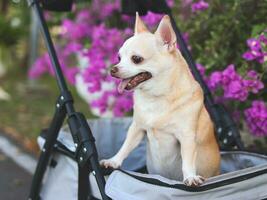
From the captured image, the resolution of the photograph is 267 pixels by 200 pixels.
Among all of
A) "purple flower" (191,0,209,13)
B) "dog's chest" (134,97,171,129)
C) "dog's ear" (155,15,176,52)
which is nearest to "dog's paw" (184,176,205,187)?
"dog's chest" (134,97,171,129)

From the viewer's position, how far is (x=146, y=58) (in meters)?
2.08

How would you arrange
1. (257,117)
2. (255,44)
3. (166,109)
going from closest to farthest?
1. (166,109)
2. (255,44)
3. (257,117)

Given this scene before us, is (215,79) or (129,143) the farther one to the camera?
(215,79)

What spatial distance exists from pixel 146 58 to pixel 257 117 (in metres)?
0.98

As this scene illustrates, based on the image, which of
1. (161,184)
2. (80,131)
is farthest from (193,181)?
(80,131)

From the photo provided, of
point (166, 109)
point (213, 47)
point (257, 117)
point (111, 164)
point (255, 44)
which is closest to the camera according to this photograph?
point (166, 109)

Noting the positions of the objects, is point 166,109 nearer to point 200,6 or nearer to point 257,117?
point 257,117

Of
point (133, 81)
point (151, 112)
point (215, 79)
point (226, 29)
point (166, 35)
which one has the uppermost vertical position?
point (166, 35)

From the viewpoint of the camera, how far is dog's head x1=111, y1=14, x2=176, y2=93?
2.07 meters

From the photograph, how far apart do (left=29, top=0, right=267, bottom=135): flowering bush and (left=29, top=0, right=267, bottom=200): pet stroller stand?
188 mm

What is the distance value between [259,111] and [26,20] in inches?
238

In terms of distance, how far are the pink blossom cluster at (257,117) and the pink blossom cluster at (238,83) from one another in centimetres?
7

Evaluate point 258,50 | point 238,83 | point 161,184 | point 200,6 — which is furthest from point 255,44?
point 161,184

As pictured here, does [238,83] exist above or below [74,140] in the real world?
below
